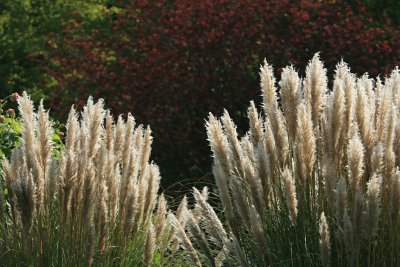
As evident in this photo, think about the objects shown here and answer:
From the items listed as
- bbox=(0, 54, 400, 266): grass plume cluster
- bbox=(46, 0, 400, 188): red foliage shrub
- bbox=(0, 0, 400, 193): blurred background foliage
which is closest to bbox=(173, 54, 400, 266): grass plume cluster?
bbox=(0, 54, 400, 266): grass plume cluster

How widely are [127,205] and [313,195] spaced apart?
939 millimetres

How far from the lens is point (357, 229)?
3.57 metres

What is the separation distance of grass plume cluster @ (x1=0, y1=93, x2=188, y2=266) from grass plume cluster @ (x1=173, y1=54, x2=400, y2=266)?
0.49 meters

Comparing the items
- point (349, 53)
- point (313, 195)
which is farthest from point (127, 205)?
point (349, 53)

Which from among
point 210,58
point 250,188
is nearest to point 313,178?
point 250,188

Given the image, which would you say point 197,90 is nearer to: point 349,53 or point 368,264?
point 349,53

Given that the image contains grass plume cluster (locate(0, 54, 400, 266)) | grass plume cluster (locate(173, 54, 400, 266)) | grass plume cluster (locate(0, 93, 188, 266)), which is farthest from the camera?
grass plume cluster (locate(0, 93, 188, 266))

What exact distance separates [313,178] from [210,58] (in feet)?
21.4

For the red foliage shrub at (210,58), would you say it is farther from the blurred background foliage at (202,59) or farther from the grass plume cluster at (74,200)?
the grass plume cluster at (74,200)

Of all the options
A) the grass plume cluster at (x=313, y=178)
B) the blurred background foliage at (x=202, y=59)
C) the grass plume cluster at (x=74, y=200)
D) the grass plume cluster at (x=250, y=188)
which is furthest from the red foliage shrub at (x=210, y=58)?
the grass plume cluster at (x=313, y=178)

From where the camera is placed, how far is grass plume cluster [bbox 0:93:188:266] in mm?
4180

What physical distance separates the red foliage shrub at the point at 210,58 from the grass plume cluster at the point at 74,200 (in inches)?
218

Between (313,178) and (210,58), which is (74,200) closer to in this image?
(313,178)

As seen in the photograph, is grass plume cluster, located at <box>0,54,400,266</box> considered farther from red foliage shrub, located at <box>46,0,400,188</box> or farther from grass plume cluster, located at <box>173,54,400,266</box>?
red foliage shrub, located at <box>46,0,400,188</box>
